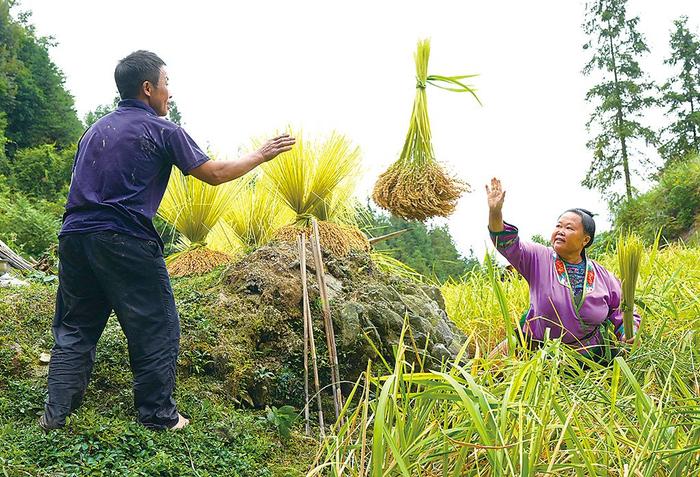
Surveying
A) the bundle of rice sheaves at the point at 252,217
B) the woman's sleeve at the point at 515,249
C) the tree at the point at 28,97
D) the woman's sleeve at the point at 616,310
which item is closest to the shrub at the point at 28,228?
the bundle of rice sheaves at the point at 252,217

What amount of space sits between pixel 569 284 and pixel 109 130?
2248 mm

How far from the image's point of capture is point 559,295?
353cm

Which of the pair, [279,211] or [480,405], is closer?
[480,405]

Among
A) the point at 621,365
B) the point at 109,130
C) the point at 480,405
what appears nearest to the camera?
the point at 480,405

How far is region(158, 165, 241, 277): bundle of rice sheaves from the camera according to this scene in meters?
5.23

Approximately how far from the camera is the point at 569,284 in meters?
3.46

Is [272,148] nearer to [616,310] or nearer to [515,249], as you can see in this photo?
[515,249]

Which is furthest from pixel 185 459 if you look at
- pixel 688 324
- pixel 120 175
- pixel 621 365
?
pixel 688 324

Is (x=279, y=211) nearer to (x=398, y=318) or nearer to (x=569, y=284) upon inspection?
(x=398, y=318)

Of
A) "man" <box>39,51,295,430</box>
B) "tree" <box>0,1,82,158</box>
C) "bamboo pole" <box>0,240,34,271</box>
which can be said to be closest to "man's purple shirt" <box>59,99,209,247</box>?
"man" <box>39,51,295,430</box>

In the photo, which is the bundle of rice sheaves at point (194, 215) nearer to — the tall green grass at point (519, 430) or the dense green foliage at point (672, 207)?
the tall green grass at point (519, 430)

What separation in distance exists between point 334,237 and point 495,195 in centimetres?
143

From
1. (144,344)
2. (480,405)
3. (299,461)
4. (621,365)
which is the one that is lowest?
(299,461)

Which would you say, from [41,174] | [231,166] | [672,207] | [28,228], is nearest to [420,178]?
[231,166]
